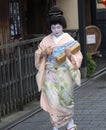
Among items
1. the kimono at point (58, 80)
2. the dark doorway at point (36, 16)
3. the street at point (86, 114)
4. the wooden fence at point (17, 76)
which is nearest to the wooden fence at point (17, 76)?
the wooden fence at point (17, 76)

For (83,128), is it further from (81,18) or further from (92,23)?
(92,23)

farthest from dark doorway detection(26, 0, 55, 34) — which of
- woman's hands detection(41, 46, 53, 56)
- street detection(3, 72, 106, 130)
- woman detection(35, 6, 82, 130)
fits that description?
Result: woman's hands detection(41, 46, 53, 56)

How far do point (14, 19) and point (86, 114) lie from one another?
14.3 feet

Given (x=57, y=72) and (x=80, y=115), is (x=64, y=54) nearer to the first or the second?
(x=57, y=72)

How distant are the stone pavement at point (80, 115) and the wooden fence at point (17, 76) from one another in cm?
18

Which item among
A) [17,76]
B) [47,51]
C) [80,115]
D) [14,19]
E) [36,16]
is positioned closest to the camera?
[47,51]

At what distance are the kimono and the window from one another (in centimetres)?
535

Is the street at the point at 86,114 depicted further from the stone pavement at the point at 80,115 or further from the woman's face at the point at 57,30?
A: the woman's face at the point at 57,30

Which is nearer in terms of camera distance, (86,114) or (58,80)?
(58,80)

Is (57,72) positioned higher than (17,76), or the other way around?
(57,72)

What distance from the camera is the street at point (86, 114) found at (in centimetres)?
813

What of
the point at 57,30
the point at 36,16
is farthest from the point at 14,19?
the point at 57,30

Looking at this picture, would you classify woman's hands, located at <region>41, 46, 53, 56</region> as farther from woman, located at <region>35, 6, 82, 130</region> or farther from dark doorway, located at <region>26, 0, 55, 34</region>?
dark doorway, located at <region>26, 0, 55, 34</region>

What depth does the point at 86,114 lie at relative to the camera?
8.92 metres
